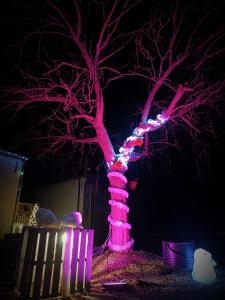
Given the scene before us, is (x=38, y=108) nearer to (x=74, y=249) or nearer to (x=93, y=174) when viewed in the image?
(x=93, y=174)

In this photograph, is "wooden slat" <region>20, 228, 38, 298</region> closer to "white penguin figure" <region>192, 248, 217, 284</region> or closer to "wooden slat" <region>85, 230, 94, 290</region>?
"wooden slat" <region>85, 230, 94, 290</region>

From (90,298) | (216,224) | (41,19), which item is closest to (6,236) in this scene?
(90,298)

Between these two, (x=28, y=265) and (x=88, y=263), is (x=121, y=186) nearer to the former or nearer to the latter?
(x=88, y=263)

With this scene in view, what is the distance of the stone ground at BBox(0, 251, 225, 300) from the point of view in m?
3.67

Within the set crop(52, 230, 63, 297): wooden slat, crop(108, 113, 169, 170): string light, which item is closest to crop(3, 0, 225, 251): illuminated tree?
crop(108, 113, 169, 170): string light

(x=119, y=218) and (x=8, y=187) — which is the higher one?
(x=8, y=187)

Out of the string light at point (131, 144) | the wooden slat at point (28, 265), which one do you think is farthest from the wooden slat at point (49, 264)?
the string light at point (131, 144)

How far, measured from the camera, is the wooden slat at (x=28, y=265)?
3199 millimetres

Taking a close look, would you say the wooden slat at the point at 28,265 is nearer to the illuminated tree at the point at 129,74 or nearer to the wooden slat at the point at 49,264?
the wooden slat at the point at 49,264

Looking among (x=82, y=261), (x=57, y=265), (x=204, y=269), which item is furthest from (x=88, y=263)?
(x=204, y=269)

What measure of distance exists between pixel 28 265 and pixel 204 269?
120 inches

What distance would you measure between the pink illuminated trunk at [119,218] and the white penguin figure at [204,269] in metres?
1.88

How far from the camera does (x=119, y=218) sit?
620cm

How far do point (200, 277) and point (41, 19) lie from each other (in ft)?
22.9
